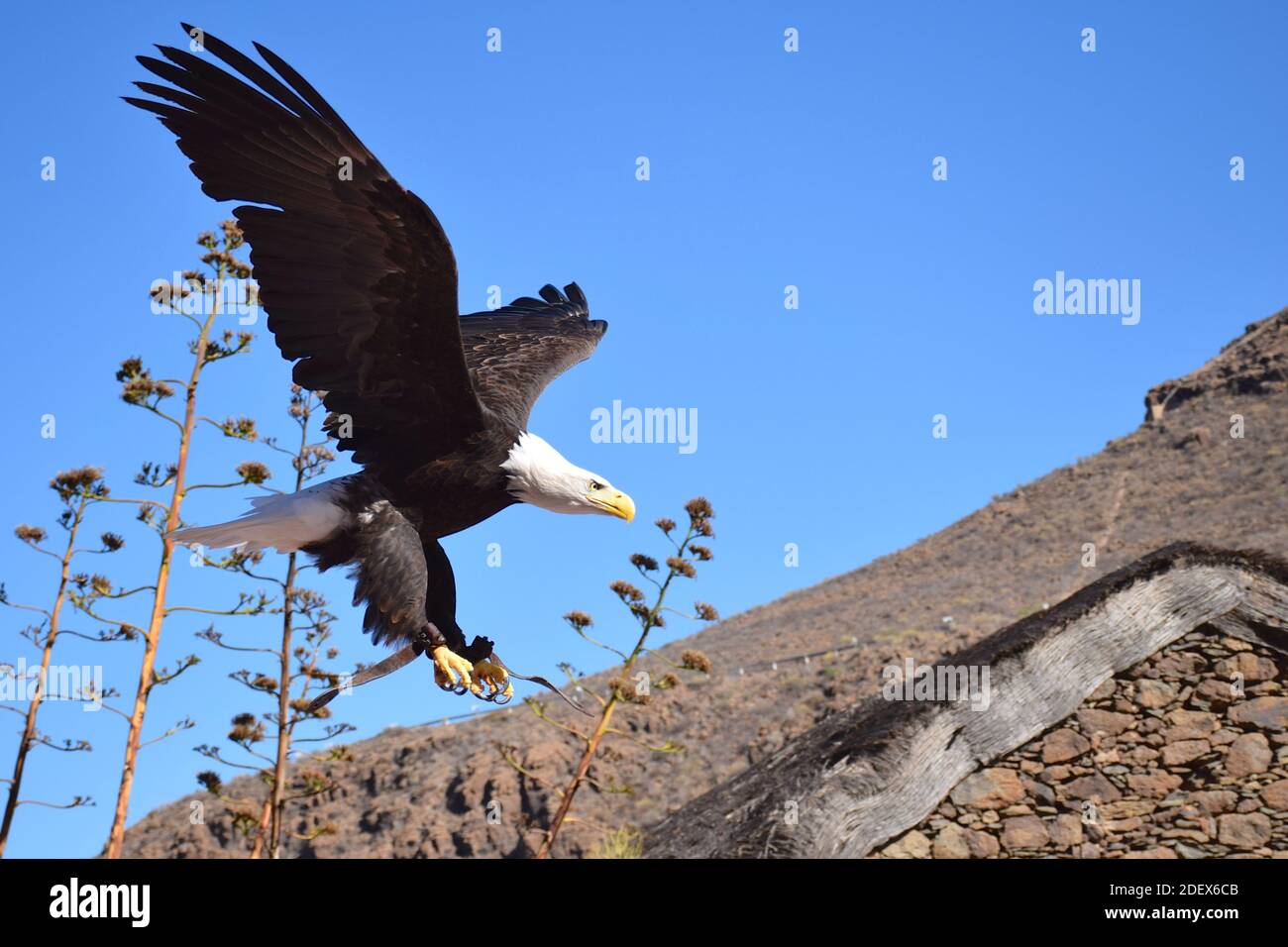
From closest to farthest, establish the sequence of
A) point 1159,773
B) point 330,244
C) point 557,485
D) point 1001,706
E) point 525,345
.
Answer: point 557,485
point 330,244
point 525,345
point 1001,706
point 1159,773

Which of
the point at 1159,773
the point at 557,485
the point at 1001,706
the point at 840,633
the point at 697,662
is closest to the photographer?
the point at 557,485

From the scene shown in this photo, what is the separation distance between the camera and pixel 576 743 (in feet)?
94.5

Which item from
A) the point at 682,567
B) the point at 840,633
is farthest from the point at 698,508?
the point at 840,633

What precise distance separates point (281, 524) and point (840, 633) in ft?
117

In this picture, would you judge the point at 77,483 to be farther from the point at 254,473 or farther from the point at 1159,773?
the point at 1159,773

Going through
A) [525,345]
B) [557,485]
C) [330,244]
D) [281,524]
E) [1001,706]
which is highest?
[525,345]

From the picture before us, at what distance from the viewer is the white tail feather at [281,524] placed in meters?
3.86

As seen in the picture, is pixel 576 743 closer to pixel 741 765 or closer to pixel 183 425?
pixel 741 765

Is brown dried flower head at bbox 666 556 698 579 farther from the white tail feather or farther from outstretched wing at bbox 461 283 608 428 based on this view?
the white tail feather

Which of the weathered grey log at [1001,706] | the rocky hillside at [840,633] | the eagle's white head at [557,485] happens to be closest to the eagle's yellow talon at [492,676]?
the eagle's white head at [557,485]

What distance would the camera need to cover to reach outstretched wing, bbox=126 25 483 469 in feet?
13.8

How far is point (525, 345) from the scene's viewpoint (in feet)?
21.5

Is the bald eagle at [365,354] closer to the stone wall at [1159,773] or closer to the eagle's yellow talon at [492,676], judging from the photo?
the eagle's yellow talon at [492,676]

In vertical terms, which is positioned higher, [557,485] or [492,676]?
[557,485]
